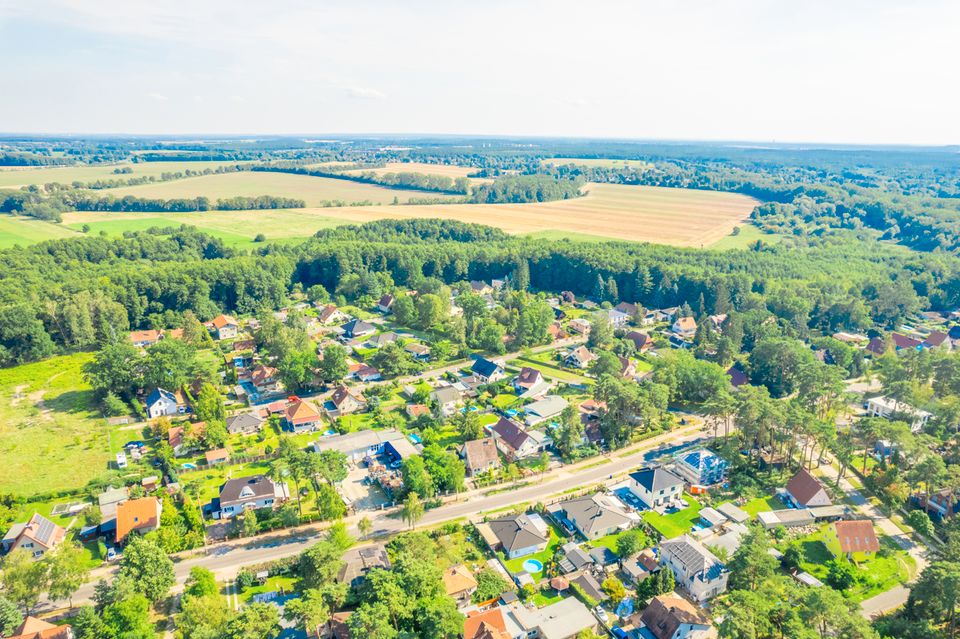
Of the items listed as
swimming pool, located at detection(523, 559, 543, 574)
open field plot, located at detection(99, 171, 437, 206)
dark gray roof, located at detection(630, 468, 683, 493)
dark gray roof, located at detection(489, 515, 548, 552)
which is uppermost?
open field plot, located at detection(99, 171, 437, 206)

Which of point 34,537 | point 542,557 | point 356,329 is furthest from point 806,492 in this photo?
point 356,329

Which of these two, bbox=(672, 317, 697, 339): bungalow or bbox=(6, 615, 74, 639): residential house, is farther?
bbox=(672, 317, 697, 339): bungalow

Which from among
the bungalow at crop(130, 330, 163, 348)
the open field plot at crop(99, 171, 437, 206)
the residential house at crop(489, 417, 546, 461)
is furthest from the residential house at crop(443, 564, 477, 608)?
the open field plot at crop(99, 171, 437, 206)

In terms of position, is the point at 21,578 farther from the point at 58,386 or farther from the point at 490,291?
the point at 490,291

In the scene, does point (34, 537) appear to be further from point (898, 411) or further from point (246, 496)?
point (898, 411)

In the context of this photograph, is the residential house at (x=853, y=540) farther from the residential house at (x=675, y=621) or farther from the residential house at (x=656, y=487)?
the residential house at (x=675, y=621)

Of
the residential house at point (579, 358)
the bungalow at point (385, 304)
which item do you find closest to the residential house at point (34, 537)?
the residential house at point (579, 358)

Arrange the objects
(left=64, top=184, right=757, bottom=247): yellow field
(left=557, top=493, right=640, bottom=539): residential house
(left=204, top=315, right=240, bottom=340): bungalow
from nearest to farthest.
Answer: (left=557, top=493, right=640, bottom=539): residential house → (left=204, top=315, right=240, bottom=340): bungalow → (left=64, top=184, right=757, bottom=247): yellow field

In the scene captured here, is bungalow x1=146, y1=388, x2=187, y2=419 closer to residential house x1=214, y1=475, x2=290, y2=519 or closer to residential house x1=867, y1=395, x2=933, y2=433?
residential house x1=214, y1=475, x2=290, y2=519
